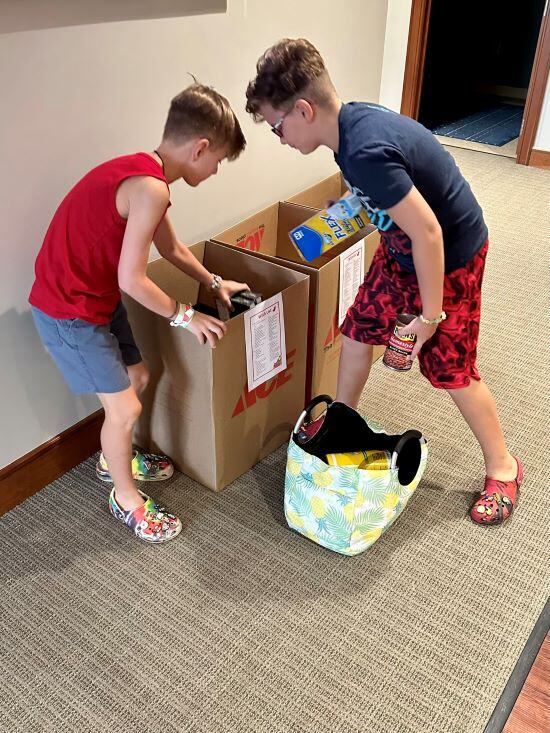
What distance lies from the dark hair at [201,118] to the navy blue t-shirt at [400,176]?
240 mm

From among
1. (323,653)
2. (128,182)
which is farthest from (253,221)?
(323,653)

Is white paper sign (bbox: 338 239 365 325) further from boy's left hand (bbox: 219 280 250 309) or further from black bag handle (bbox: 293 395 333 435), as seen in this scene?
black bag handle (bbox: 293 395 333 435)

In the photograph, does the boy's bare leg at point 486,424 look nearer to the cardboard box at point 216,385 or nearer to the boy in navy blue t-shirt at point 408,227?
the boy in navy blue t-shirt at point 408,227

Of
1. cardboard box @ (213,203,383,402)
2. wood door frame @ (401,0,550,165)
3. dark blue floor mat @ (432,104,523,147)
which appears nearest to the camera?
cardboard box @ (213,203,383,402)

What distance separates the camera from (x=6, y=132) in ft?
4.64

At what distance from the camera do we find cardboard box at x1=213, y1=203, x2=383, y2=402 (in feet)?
6.03

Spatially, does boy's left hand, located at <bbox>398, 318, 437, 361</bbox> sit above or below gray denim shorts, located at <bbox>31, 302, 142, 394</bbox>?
above

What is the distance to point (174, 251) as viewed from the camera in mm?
1630

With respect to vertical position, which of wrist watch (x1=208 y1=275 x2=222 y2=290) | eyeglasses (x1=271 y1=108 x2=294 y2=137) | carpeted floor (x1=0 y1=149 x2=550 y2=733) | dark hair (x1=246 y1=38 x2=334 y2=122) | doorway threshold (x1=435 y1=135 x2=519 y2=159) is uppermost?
dark hair (x1=246 y1=38 x2=334 y2=122)

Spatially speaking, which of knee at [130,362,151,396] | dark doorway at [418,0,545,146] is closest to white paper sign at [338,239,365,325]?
knee at [130,362,151,396]

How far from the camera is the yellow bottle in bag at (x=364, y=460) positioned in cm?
150

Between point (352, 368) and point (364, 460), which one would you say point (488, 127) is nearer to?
point (352, 368)

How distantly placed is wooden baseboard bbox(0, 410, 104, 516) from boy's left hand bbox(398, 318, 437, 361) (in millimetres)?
901

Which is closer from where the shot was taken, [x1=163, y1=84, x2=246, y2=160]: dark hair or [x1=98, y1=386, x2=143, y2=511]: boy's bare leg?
[x1=163, y1=84, x2=246, y2=160]: dark hair
